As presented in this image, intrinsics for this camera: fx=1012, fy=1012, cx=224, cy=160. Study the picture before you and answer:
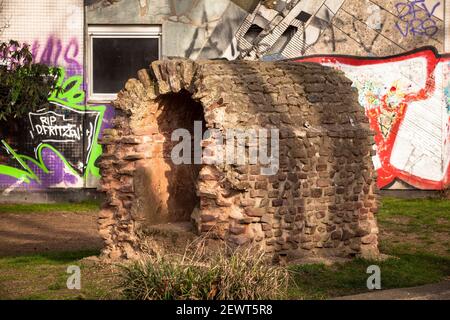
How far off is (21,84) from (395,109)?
786 cm

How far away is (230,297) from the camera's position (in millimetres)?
9211

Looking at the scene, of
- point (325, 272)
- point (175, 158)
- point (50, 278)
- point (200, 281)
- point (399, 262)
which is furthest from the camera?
point (175, 158)

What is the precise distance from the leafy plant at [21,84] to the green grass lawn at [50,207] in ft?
7.12

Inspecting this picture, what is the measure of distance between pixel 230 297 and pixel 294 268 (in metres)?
2.70

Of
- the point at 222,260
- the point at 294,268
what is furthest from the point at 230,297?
the point at 294,268

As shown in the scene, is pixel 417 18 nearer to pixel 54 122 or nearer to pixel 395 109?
pixel 395 109

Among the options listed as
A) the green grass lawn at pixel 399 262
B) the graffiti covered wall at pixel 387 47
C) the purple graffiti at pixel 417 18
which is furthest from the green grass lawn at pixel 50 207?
the purple graffiti at pixel 417 18

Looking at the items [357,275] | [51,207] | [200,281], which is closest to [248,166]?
[357,275]

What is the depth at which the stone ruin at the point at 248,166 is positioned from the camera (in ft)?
→ 38.5

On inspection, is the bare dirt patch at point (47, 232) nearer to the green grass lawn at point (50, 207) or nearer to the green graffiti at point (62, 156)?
the green grass lawn at point (50, 207)

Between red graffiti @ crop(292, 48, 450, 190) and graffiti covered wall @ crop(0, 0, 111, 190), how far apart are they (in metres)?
4.56

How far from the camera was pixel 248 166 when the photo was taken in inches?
459

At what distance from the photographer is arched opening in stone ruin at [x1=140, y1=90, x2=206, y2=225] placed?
13211 mm

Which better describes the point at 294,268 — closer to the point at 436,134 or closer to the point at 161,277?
the point at 161,277
